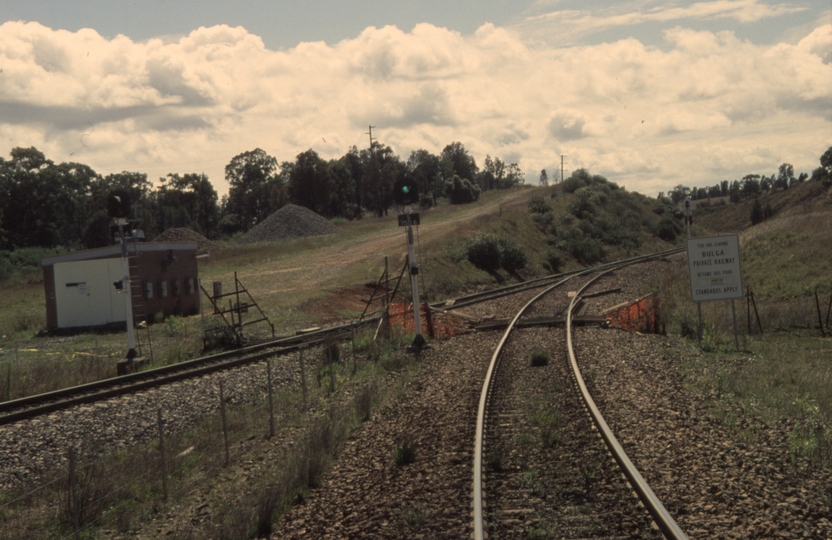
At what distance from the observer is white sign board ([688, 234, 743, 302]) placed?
20766 millimetres

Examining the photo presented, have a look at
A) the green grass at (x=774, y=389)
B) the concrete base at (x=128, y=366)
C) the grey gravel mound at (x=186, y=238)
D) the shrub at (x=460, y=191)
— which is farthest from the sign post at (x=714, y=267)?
the shrub at (x=460, y=191)

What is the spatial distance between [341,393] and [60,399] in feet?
19.9

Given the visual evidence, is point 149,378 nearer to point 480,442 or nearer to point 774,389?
point 480,442

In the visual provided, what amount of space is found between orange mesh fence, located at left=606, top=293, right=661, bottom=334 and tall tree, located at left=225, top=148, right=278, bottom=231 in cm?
11555

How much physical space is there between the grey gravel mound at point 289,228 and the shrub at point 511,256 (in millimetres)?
32891

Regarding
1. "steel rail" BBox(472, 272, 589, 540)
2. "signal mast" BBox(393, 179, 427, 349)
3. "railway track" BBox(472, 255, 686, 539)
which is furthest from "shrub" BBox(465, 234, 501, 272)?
"railway track" BBox(472, 255, 686, 539)

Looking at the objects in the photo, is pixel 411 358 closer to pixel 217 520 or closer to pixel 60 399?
pixel 60 399

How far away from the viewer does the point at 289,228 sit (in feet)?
262

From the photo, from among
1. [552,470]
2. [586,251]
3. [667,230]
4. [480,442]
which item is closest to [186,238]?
[586,251]

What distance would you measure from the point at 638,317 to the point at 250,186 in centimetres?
12770

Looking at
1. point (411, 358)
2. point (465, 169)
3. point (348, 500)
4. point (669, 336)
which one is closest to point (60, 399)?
point (411, 358)

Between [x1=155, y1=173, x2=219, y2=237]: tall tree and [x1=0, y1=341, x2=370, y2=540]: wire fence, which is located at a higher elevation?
[x1=155, y1=173, x2=219, y2=237]: tall tree

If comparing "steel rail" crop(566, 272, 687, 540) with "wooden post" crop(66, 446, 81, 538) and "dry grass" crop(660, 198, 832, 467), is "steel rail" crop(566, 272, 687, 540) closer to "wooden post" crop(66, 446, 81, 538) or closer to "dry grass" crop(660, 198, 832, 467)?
"dry grass" crop(660, 198, 832, 467)

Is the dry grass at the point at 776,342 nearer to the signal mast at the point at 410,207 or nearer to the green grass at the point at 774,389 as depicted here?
the green grass at the point at 774,389
